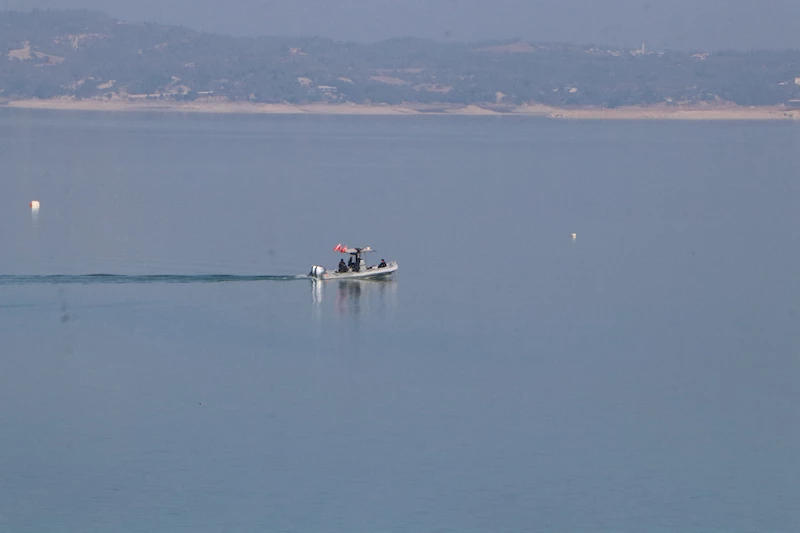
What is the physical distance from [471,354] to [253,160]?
2408 inches

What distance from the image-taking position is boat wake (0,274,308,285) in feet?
115

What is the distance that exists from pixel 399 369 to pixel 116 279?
1142 cm

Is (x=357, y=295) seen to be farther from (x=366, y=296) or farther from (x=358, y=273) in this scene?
(x=358, y=273)

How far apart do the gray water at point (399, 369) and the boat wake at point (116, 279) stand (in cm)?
11

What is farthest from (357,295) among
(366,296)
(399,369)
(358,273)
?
(399,369)

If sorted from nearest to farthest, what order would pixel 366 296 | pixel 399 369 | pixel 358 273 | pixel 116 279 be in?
pixel 399 369 → pixel 366 296 → pixel 116 279 → pixel 358 273

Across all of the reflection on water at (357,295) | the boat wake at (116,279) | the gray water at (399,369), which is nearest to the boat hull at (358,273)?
the reflection on water at (357,295)

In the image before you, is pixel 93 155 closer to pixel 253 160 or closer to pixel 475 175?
pixel 253 160

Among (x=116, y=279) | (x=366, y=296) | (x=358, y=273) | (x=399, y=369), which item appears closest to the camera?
(x=399, y=369)

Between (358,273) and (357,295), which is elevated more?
(358,273)

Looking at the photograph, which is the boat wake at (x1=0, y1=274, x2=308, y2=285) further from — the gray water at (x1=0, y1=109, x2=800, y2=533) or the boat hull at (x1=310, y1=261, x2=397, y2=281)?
the boat hull at (x1=310, y1=261, x2=397, y2=281)

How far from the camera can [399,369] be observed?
27.0m

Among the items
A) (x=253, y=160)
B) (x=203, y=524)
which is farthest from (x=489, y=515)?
(x=253, y=160)

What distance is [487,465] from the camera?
2080 centimetres
